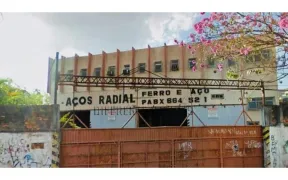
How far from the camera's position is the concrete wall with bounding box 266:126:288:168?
460 inches

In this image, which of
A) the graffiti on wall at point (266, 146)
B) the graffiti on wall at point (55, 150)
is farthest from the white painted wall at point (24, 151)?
the graffiti on wall at point (266, 146)

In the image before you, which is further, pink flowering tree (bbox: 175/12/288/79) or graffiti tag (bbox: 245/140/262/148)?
graffiti tag (bbox: 245/140/262/148)

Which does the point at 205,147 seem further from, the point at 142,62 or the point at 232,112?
the point at 142,62

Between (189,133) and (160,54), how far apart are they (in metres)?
9.90

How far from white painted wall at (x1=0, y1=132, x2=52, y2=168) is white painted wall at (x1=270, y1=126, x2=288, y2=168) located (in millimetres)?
7843

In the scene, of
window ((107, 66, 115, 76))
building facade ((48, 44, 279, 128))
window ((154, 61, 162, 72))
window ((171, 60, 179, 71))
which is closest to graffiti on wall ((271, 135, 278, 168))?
building facade ((48, 44, 279, 128))

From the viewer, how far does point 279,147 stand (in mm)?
11766

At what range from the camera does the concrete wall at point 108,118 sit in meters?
22.3

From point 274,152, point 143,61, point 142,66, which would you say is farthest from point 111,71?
point 274,152

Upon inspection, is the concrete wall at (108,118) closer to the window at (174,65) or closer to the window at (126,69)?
the window at (126,69)

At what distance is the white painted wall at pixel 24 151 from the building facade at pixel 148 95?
9642 millimetres

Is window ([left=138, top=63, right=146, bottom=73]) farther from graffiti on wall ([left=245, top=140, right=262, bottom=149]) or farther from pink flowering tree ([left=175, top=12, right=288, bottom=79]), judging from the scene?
pink flowering tree ([left=175, top=12, right=288, bottom=79])

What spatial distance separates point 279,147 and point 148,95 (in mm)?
11151

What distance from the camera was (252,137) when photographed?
40.8ft
